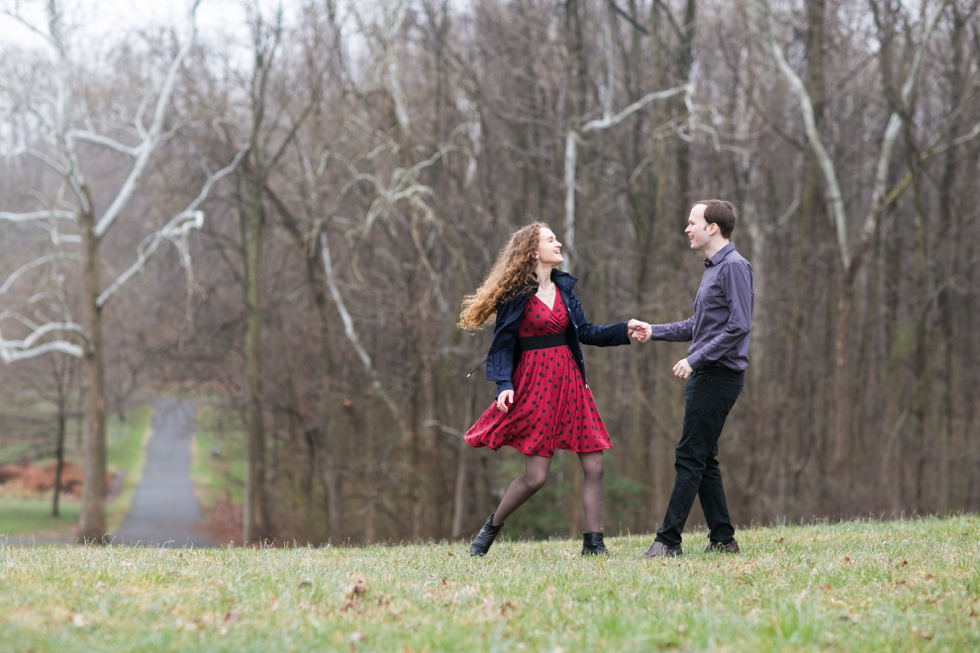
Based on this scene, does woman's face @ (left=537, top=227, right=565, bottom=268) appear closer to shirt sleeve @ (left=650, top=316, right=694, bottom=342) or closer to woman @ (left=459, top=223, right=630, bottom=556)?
woman @ (left=459, top=223, right=630, bottom=556)

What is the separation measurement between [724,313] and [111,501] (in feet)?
115

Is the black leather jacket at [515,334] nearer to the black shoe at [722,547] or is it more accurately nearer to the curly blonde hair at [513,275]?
the curly blonde hair at [513,275]

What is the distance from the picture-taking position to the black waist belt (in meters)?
6.96

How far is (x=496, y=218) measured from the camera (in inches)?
916

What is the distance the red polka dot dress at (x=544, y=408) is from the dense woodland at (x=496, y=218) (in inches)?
556

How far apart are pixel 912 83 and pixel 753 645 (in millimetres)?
19045

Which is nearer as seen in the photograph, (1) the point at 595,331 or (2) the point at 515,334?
(2) the point at 515,334

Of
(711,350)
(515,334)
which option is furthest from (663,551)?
(515,334)

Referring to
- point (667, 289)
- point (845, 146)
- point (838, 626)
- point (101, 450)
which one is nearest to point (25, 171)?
point (101, 450)

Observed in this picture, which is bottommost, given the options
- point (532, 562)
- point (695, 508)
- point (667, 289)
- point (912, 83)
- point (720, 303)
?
point (695, 508)

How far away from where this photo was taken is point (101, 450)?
73.8ft

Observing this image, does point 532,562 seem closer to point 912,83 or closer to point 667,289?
point 667,289

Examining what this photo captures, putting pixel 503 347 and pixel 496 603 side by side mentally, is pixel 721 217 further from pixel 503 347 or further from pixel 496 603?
pixel 496 603

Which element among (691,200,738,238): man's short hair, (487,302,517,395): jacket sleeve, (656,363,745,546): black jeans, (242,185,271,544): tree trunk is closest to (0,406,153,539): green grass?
(242,185,271,544): tree trunk
